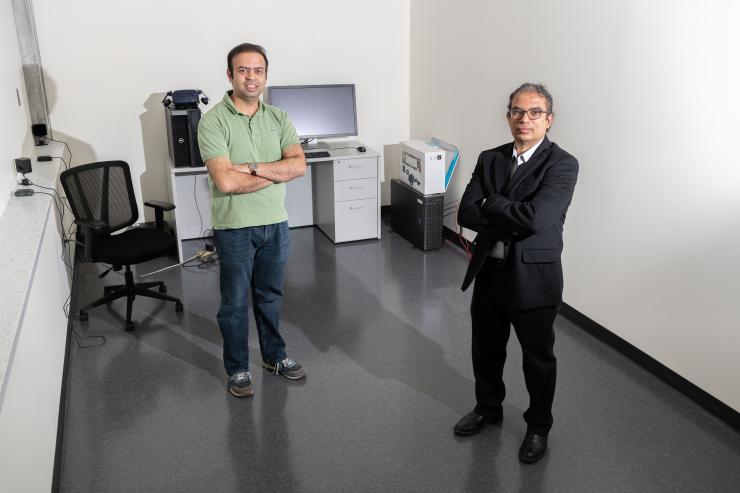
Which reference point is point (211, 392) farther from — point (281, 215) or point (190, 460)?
point (281, 215)

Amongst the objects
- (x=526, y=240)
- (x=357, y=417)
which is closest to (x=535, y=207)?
(x=526, y=240)

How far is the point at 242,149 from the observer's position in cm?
298

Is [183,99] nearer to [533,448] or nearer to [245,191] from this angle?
[245,191]

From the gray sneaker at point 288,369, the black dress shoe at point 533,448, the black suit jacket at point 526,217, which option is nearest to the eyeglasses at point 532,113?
the black suit jacket at point 526,217

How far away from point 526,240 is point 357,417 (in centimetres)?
117

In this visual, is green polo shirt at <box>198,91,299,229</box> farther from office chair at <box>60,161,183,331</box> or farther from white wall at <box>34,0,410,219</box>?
white wall at <box>34,0,410,219</box>

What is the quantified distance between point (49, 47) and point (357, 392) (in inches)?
140

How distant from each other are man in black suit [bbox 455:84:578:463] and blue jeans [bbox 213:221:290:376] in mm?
923

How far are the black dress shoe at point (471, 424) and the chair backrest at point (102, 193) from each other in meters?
2.41

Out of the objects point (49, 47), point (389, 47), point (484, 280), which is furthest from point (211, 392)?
point (389, 47)

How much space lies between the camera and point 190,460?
2785mm

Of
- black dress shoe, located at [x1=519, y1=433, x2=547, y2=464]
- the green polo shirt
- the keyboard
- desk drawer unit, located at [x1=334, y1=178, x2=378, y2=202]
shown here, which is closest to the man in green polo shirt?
the green polo shirt

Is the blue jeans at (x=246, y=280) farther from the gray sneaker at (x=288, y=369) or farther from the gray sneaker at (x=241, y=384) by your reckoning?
the gray sneaker at (x=288, y=369)

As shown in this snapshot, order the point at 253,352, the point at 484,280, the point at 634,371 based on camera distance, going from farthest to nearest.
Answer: the point at 253,352 → the point at 634,371 → the point at 484,280
